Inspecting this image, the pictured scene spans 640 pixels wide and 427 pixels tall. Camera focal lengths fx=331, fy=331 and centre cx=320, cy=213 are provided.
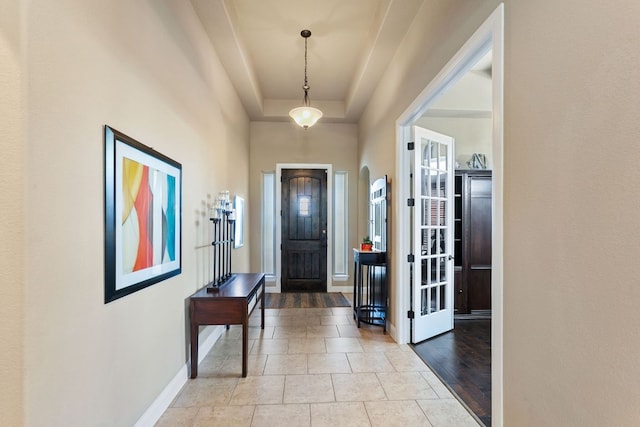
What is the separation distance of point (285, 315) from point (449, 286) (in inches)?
89.2

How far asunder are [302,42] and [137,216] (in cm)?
296

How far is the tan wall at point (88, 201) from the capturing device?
123cm

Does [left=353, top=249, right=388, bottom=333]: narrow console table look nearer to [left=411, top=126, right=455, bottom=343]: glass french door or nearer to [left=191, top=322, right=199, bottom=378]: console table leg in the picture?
[left=411, top=126, right=455, bottom=343]: glass french door

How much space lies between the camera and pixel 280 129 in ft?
20.5

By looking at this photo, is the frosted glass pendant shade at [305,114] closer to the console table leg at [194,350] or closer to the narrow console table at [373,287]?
the narrow console table at [373,287]

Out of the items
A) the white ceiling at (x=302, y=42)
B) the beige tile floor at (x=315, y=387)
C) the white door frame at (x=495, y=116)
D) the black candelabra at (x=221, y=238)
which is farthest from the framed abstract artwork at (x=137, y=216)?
the white door frame at (x=495, y=116)

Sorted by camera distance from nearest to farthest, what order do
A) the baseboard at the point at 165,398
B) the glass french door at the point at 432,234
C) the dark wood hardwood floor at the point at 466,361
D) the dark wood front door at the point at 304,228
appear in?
the baseboard at the point at 165,398 → the dark wood hardwood floor at the point at 466,361 → the glass french door at the point at 432,234 → the dark wood front door at the point at 304,228

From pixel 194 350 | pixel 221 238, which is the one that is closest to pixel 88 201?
pixel 194 350

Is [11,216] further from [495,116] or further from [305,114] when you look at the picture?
[305,114]

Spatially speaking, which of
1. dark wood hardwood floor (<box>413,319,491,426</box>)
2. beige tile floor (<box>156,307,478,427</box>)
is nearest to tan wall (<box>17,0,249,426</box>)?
beige tile floor (<box>156,307,478,427</box>)

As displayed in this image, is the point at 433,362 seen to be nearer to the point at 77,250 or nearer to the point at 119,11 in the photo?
the point at 77,250

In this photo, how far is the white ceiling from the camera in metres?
3.14

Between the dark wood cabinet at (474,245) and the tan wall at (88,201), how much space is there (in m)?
3.61

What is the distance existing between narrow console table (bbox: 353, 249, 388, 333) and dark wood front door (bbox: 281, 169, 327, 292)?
5.65 ft
